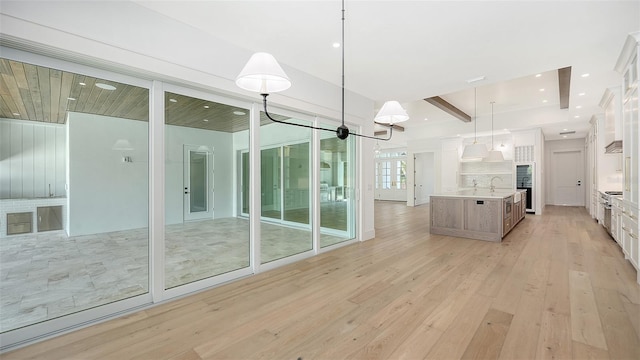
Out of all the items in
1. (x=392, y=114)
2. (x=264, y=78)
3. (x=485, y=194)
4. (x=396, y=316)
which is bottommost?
(x=396, y=316)

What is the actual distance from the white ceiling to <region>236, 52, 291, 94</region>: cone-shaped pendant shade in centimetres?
89

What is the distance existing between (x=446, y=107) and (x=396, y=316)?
21.2 feet

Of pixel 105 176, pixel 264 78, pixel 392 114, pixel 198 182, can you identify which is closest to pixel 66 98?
pixel 105 176

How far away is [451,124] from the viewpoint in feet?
32.8

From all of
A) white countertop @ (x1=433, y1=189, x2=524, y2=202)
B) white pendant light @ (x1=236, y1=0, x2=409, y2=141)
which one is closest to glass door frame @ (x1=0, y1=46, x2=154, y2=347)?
white pendant light @ (x1=236, y1=0, x2=409, y2=141)

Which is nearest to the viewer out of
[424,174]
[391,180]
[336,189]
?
[336,189]

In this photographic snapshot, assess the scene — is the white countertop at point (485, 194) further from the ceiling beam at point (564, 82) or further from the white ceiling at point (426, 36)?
the ceiling beam at point (564, 82)

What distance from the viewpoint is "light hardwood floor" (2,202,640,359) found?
2061 millimetres

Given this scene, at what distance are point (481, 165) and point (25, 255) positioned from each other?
1117 cm

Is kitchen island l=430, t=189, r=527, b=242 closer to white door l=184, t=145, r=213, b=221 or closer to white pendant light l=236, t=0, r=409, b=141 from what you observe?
white pendant light l=236, t=0, r=409, b=141

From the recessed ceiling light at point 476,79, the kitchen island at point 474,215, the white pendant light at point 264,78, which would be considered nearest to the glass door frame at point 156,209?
the white pendant light at point 264,78

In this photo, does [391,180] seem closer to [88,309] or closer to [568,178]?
[568,178]

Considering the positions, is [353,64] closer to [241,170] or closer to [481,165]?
[241,170]

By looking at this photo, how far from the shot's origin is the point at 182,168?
127 inches
